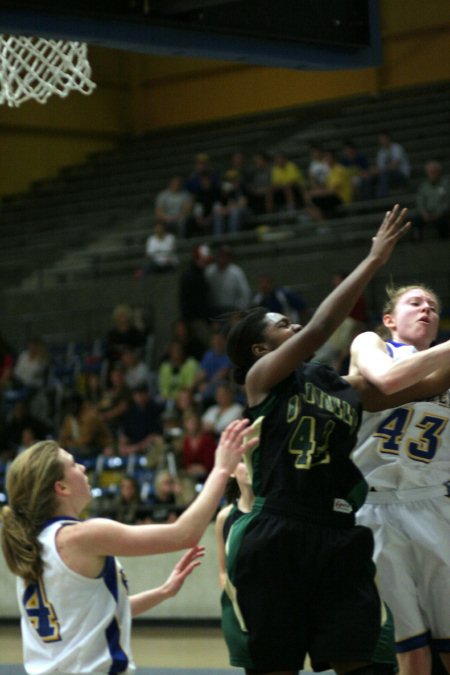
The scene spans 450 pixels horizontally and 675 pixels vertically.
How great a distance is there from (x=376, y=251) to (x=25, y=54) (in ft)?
12.5

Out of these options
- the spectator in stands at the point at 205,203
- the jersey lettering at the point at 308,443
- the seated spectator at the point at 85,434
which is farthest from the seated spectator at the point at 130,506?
the jersey lettering at the point at 308,443

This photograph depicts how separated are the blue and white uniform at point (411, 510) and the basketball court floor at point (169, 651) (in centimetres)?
224

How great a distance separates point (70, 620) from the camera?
3.67 m

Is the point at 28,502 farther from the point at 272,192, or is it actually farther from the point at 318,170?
the point at 272,192

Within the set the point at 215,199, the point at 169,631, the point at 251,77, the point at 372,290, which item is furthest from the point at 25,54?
the point at 251,77

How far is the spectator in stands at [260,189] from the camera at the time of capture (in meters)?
16.3

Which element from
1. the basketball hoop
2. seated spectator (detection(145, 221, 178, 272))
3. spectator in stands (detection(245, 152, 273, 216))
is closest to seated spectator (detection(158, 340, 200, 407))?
seated spectator (detection(145, 221, 178, 272))

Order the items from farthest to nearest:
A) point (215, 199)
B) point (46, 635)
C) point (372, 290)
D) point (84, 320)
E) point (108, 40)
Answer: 1. point (84, 320)
2. point (215, 199)
3. point (372, 290)
4. point (108, 40)
5. point (46, 635)

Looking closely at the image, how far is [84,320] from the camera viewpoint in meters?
17.5

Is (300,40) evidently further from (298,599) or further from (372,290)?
(372,290)

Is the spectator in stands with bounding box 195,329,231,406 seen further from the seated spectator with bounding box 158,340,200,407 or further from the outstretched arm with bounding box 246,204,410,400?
the outstretched arm with bounding box 246,204,410,400

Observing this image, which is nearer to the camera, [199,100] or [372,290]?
[372,290]

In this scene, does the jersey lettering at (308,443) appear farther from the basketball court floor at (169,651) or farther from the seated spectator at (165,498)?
the seated spectator at (165,498)

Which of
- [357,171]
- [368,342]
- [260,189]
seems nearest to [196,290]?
[260,189]
